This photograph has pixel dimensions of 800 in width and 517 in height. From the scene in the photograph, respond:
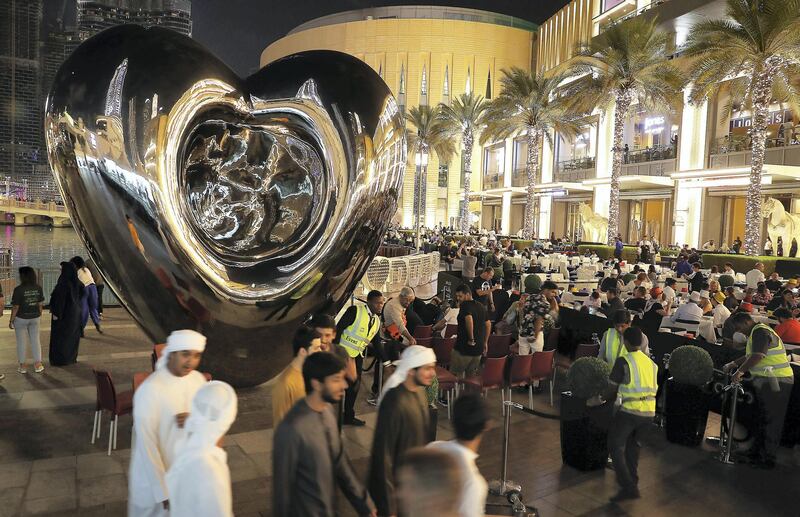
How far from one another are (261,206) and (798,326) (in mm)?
6907

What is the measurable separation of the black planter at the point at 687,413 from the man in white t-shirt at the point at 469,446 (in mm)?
4613

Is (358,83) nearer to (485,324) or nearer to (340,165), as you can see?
(340,165)

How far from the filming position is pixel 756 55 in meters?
20.7

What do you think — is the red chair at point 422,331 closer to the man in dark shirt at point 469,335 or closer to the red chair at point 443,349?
the red chair at point 443,349

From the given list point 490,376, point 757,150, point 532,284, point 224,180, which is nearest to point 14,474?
point 224,180

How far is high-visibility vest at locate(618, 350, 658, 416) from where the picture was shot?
5.27 m

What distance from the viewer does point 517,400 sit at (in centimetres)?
829

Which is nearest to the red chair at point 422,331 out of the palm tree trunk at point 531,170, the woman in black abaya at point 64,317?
the woman in black abaya at point 64,317

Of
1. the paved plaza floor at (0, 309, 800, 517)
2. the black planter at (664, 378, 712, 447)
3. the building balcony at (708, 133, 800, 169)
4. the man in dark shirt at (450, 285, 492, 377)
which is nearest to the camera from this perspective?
the paved plaza floor at (0, 309, 800, 517)

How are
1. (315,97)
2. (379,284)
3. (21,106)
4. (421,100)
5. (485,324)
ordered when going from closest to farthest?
(315,97) → (485,324) → (379,284) → (421,100) → (21,106)

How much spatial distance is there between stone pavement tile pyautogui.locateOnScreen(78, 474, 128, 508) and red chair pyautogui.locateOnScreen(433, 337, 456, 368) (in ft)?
14.4

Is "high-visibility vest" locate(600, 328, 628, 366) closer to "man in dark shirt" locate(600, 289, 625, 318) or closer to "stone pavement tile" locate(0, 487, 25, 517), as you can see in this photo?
"man in dark shirt" locate(600, 289, 625, 318)

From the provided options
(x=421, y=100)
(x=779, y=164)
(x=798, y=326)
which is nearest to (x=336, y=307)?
(x=798, y=326)

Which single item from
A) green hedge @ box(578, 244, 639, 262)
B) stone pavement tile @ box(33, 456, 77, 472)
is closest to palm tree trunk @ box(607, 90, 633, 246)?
green hedge @ box(578, 244, 639, 262)
